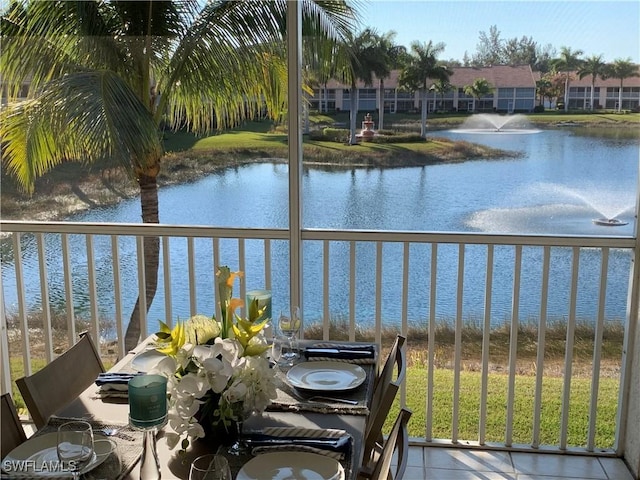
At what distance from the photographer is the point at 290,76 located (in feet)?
10.1

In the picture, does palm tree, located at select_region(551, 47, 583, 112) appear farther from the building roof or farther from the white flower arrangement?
the white flower arrangement

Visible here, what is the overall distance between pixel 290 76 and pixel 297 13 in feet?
0.92

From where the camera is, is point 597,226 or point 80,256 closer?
point 597,226

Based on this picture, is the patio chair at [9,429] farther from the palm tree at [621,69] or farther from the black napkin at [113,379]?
the palm tree at [621,69]

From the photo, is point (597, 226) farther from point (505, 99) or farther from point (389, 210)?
point (389, 210)

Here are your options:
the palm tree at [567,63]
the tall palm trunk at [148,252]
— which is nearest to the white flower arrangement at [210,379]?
the tall palm trunk at [148,252]

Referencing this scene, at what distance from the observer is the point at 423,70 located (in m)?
3.24

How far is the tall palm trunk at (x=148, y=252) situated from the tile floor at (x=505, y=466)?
1.63m

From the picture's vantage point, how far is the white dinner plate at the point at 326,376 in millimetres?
2062

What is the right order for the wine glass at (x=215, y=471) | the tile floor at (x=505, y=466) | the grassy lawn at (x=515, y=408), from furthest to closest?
→ the grassy lawn at (x=515, y=408) → the tile floor at (x=505, y=466) → the wine glass at (x=215, y=471)

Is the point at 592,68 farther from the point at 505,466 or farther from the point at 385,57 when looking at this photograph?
the point at 505,466

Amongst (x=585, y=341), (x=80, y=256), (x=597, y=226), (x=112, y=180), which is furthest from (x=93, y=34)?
(x=585, y=341)

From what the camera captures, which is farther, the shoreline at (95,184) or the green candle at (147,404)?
the shoreline at (95,184)

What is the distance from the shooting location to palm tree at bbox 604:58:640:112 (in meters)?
3.05
